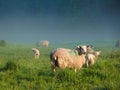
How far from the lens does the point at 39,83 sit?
15609 mm

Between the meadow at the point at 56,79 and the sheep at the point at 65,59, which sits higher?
the sheep at the point at 65,59

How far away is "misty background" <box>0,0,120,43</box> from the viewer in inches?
3455

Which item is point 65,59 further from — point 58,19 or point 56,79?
point 58,19

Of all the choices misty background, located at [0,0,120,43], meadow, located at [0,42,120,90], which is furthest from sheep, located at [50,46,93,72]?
misty background, located at [0,0,120,43]

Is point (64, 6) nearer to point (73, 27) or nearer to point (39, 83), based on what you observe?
point (73, 27)

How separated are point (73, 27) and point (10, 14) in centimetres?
2401

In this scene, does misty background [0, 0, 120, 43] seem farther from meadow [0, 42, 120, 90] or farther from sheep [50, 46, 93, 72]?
meadow [0, 42, 120, 90]

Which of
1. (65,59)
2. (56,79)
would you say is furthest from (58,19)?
(56,79)

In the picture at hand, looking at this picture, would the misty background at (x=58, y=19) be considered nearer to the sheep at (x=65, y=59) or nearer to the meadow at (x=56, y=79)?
the sheep at (x=65, y=59)

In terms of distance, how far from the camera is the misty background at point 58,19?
8775 cm

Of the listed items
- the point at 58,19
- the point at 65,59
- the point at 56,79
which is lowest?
A: the point at 56,79

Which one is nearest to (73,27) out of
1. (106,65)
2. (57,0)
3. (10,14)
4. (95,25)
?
(95,25)

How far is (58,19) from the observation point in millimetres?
102062

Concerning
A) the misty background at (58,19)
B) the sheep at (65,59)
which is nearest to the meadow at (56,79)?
the sheep at (65,59)
